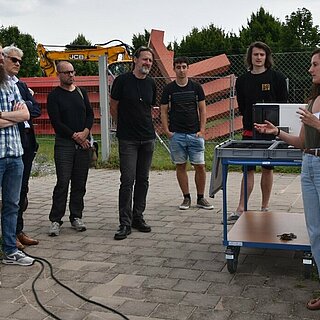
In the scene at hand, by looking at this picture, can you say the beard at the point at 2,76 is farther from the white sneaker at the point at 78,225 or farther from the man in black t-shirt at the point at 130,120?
the white sneaker at the point at 78,225

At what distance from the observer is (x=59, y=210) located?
6023mm

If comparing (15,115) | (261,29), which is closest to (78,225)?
(15,115)

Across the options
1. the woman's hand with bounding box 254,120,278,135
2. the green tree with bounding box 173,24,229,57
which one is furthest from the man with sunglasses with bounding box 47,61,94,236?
the green tree with bounding box 173,24,229,57

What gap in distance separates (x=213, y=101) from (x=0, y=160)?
960 cm

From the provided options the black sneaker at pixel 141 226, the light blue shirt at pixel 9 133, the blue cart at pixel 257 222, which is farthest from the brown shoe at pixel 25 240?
the blue cart at pixel 257 222

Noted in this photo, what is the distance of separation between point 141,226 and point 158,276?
1.49 meters

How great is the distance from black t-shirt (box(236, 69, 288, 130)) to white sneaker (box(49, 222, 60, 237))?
8.01 feet

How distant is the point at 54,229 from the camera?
5.95m

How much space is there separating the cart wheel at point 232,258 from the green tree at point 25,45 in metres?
21.4

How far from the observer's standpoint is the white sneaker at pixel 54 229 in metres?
5.93

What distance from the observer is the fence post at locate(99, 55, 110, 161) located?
11406 mm

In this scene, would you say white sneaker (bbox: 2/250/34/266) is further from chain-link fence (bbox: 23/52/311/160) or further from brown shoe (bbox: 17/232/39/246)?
chain-link fence (bbox: 23/52/311/160)

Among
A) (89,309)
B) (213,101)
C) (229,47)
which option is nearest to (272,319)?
(89,309)

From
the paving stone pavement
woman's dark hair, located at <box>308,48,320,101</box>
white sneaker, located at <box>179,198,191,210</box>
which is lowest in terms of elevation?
the paving stone pavement
